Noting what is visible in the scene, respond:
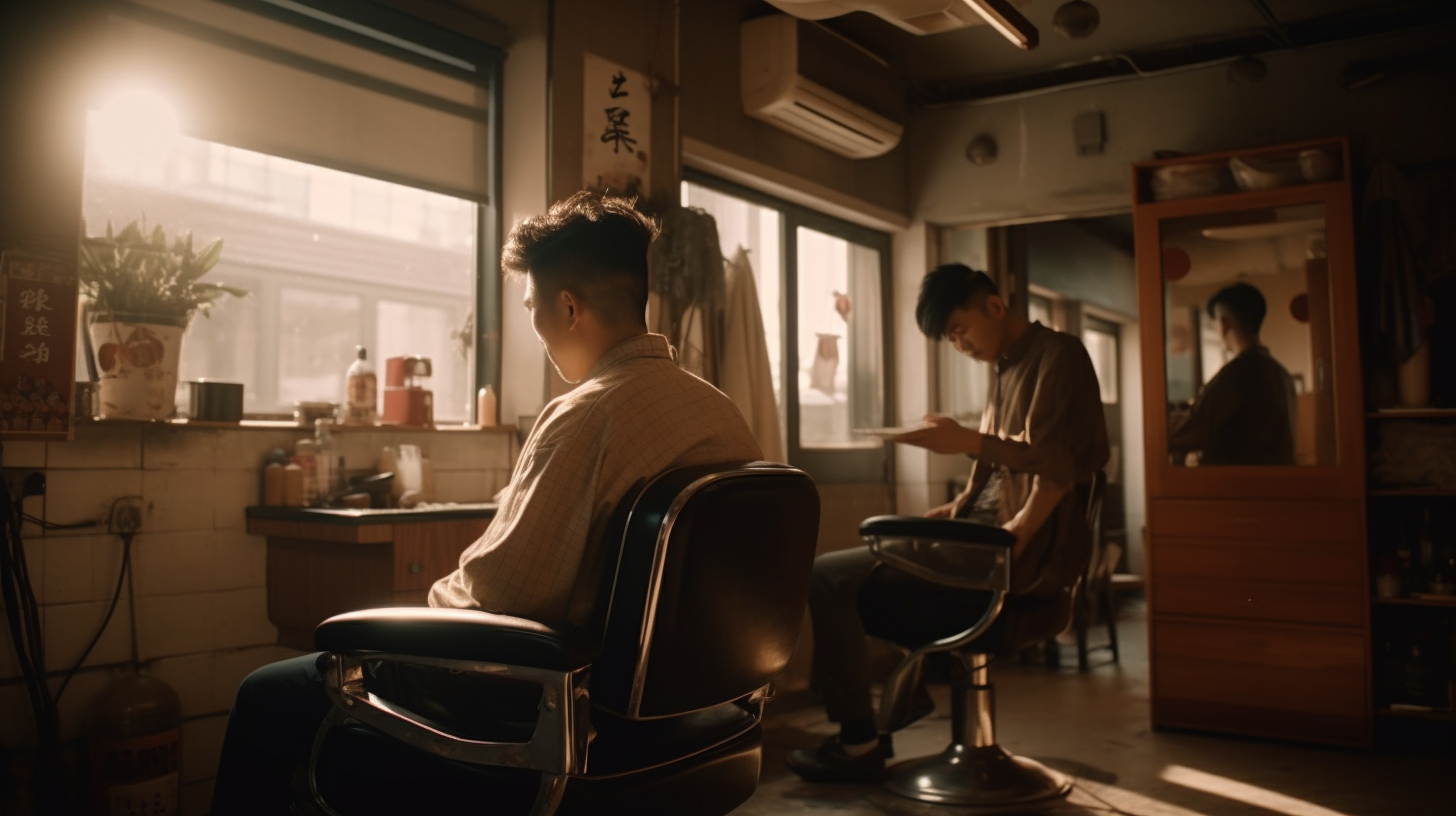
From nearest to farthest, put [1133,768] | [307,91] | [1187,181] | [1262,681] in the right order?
[307,91] < [1133,768] < [1262,681] < [1187,181]

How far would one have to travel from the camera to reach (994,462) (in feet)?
9.48

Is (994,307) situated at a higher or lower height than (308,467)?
higher

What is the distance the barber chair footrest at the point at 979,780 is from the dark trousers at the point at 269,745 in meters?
1.91

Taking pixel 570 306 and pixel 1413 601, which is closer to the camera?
pixel 570 306

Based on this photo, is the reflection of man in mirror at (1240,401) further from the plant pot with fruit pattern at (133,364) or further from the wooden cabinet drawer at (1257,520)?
the plant pot with fruit pattern at (133,364)

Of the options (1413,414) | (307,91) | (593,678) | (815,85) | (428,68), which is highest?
(815,85)

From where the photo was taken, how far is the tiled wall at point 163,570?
233cm

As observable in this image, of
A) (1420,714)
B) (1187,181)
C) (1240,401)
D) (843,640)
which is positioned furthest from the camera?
(1187,181)

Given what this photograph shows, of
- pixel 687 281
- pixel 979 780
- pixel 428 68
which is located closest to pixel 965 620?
pixel 979 780

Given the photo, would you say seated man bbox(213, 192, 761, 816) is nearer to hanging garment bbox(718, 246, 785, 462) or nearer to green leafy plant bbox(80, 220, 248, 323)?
green leafy plant bbox(80, 220, 248, 323)

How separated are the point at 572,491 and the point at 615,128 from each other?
2358 millimetres

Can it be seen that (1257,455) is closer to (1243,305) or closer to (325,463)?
(1243,305)

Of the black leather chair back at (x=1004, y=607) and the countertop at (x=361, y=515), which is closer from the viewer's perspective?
the countertop at (x=361, y=515)

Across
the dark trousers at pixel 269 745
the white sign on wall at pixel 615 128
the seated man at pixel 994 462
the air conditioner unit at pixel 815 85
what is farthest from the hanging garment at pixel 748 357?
the dark trousers at pixel 269 745
